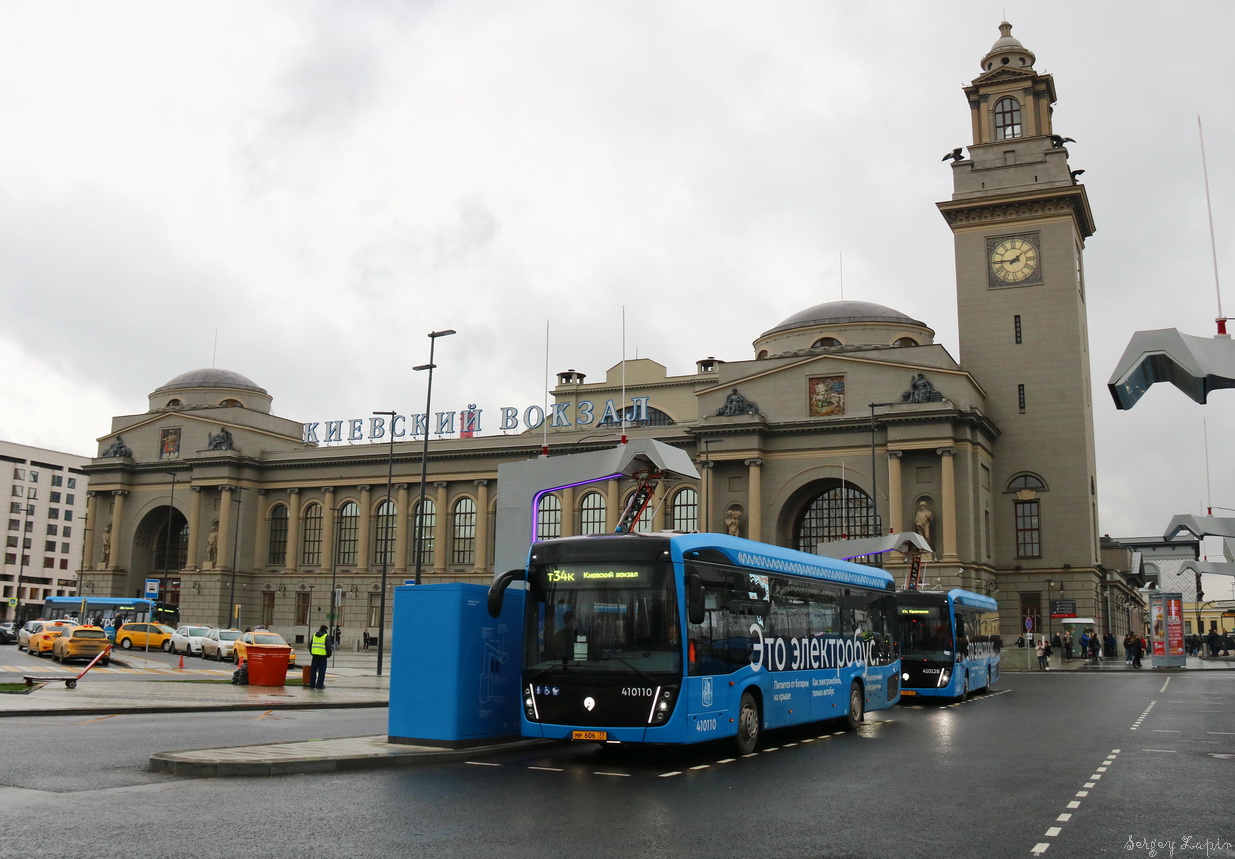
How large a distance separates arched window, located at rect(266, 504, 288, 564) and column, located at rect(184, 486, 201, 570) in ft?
16.0

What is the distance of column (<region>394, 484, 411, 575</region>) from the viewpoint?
7319cm

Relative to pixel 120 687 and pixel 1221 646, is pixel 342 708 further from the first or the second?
pixel 1221 646

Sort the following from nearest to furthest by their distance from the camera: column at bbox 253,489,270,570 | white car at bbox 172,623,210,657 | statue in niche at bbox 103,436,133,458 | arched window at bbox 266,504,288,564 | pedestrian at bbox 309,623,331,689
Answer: pedestrian at bbox 309,623,331,689
white car at bbox 172,623,210,657
column at bbox 253,489,270,570
arched window at bbox 266,504,288,564
statue in niche at bbox 103,436,133,458

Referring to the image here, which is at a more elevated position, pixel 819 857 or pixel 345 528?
pixel 345 528

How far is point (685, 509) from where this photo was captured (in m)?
66.8

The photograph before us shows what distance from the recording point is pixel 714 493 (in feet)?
208

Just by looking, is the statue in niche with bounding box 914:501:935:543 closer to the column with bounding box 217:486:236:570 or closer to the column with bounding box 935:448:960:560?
the column with bounding box 935:448:960:560

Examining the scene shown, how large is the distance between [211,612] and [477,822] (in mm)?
70501

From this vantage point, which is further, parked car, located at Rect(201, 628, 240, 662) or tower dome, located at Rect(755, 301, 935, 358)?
tower dome, located at Rect(755, 301, 935, 358)

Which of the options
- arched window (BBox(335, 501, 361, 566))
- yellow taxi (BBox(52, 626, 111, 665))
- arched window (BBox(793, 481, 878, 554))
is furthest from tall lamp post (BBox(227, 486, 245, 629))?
arched window (BBox(793, 481, 878, 554))

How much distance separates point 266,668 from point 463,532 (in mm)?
42469

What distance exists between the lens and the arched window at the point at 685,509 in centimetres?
6588

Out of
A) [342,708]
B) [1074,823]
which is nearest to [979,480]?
[342,708]

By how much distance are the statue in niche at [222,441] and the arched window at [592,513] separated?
2663 centimetres
